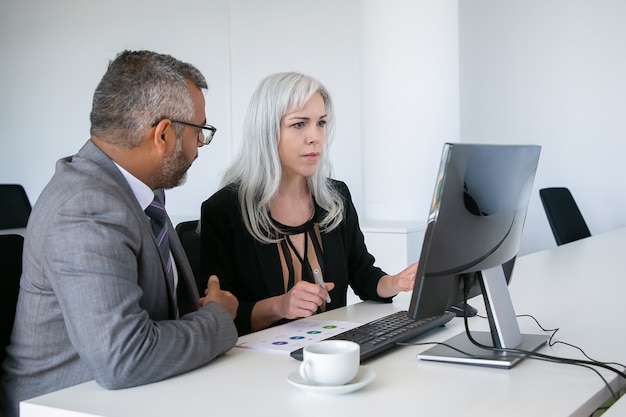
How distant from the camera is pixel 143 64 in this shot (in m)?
1.42

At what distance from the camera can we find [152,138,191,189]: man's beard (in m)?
1.47

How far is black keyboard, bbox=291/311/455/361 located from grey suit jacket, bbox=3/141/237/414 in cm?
24

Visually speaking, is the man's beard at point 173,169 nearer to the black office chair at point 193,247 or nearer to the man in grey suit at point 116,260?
the man in grey suit at point 116,260

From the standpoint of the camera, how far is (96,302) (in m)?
1.19

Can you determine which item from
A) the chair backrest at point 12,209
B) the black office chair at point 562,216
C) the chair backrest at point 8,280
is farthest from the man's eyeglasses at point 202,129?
the chair backrest at point 12,209

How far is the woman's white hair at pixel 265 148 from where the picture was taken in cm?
205

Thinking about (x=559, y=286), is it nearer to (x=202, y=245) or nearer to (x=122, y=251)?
(x=202, y=245)

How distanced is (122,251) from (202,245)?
82cm

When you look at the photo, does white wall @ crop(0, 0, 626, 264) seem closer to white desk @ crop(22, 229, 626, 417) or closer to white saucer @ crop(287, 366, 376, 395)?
white desk @ crop(22, 229, 626, 417)

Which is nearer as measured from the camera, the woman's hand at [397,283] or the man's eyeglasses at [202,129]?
the man's eyeglasses at [202,129]

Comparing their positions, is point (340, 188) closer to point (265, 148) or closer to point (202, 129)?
point (265, 148)

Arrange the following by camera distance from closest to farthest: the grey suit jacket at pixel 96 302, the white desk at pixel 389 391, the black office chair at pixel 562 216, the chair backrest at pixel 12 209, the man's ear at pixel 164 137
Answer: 1. the white desk at pixel 389 391
2. the grey suit jacket at pixel 96 302
3. the man's ear at pixel 164 137
4. the black office chair at pixel 562 216
5. the chair backrest at pixel 12 209

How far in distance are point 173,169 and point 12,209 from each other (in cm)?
352

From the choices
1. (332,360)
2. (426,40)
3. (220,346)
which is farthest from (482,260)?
(426,40)
